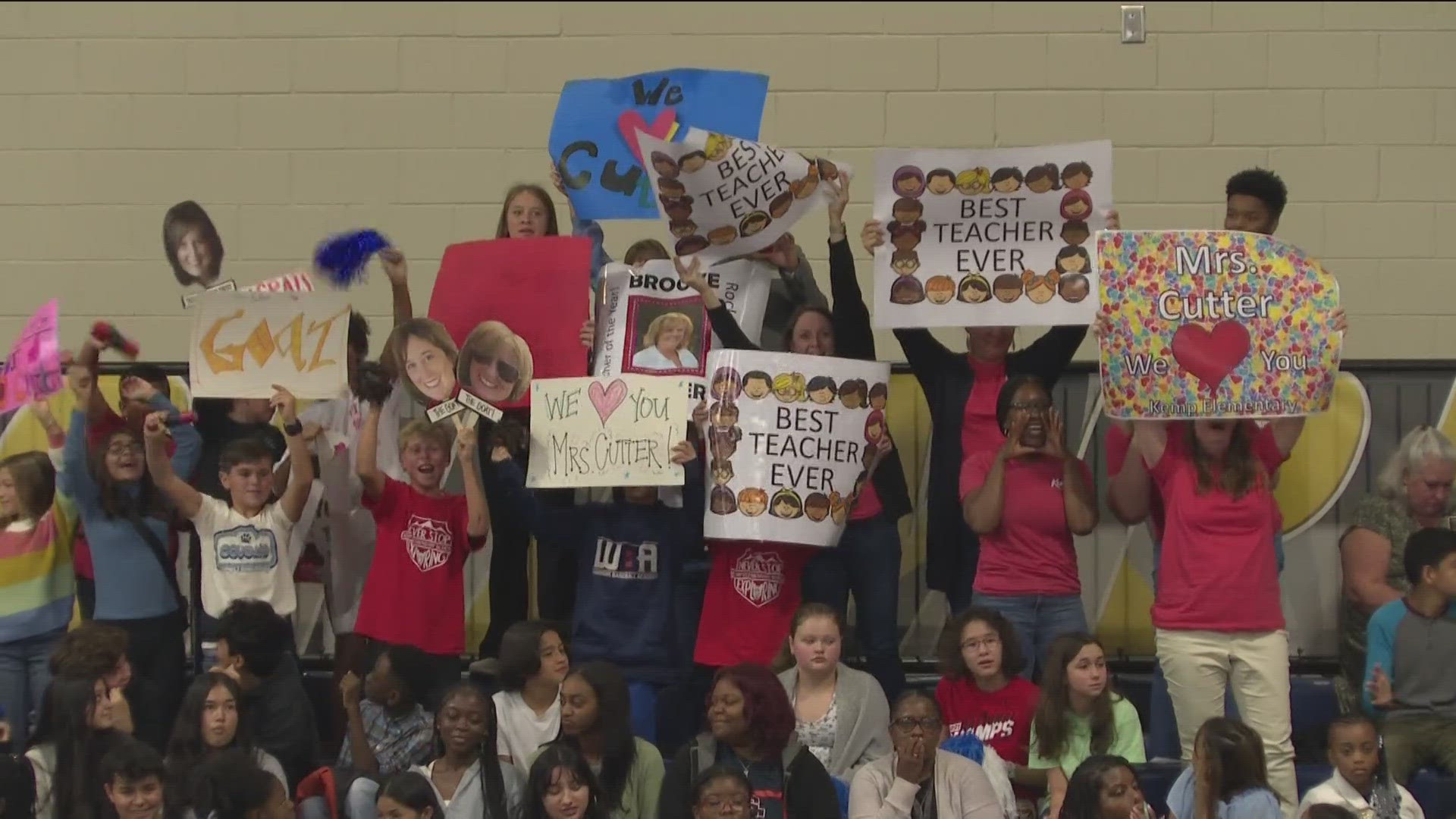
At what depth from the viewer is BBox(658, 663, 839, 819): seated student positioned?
229 inches

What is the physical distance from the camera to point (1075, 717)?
6.05m

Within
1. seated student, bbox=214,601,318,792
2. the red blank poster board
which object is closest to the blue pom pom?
the red blank poster board

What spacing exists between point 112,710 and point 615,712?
1.48 m

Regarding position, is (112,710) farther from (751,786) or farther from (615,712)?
(751,786)

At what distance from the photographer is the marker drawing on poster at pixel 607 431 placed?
21.8 feet

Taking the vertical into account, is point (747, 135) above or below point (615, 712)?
above

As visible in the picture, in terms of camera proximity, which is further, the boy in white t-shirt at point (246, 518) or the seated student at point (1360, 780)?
the boy in white t-shirt at point (246, 518)

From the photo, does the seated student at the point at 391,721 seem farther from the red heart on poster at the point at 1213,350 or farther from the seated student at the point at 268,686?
the red heart on poster at the point at 1213,350

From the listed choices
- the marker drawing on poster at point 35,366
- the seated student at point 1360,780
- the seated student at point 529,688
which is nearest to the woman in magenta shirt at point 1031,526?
the seated student at point 1360,780

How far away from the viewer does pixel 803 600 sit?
6.80 metres

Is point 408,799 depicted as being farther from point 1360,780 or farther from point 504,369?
point 1360,780

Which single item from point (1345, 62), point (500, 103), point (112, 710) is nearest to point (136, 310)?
point (500, 103)

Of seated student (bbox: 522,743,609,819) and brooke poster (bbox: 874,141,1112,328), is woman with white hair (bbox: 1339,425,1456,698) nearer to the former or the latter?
brooke poster (bbox: 874,141,1112,328)

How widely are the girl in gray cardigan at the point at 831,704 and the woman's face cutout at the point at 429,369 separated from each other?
1.44m
